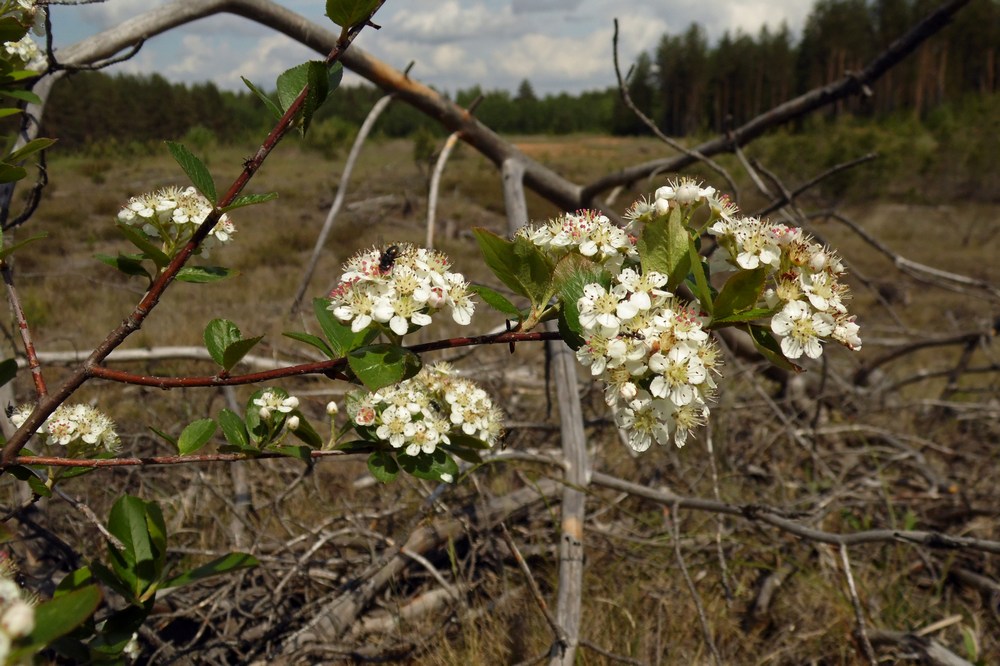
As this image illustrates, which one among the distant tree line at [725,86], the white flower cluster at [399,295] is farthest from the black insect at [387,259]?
the distant tree line at [725,86]

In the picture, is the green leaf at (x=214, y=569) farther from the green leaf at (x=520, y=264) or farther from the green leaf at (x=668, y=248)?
the green leaf at (x=668, y=248)

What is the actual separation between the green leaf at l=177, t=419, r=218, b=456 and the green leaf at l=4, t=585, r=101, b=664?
0.45 m

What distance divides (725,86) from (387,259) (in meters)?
45.2

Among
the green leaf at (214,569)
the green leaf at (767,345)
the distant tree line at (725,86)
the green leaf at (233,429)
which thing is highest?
the green leaf at (767,345)

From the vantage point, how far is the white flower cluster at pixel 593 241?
0.75m

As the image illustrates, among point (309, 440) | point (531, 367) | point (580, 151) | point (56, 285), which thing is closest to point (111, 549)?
point (309, 440)

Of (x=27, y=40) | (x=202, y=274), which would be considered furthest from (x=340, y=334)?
(x=27, y=40)

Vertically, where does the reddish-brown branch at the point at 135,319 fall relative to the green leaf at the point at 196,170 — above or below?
below

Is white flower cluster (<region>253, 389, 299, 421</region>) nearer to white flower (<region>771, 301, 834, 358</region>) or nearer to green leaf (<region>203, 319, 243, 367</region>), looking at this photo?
green leaf (<region>203, 319, 243, 367</region>)

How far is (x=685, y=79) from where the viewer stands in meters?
42.5

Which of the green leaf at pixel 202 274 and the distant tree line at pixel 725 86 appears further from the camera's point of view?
the distant tree line at pixel 725 86

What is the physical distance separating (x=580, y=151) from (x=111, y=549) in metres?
39.0

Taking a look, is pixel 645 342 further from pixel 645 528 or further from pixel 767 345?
pixel 645 528

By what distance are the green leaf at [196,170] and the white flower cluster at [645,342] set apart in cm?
41
